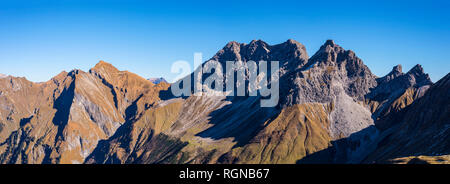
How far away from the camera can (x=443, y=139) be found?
621 feet
